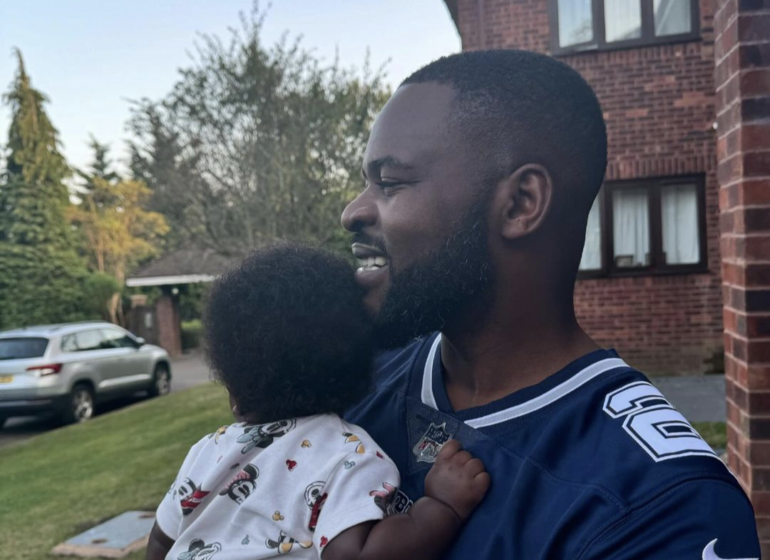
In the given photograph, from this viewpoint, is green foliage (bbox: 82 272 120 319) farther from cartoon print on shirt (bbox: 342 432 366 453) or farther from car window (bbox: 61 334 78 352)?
cartoon print on shirt (bbox: 342 432 366 453)

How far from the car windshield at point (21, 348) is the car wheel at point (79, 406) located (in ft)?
2.90

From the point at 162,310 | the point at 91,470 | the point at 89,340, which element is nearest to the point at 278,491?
the point at 91,470

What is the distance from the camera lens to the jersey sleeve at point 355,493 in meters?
1.40

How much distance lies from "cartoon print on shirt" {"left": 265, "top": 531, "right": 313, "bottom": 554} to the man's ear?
0.78m

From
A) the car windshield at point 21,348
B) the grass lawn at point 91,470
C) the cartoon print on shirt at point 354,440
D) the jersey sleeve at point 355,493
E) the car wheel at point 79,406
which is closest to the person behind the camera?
the jersey sleeve at point 355,493

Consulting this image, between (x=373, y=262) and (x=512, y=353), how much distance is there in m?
0.39

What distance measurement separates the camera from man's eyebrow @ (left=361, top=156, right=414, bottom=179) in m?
1.55

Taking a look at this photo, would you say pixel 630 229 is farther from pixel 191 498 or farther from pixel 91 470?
pixel 191 498

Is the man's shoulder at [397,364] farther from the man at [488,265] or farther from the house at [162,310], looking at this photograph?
the house at [162,310]

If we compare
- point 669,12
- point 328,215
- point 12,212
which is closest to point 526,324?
point 328,215

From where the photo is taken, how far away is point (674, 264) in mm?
10734

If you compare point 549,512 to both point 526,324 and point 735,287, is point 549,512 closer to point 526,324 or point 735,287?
point 526,324

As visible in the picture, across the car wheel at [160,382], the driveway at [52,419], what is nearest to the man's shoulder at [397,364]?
the driveway at [52,419]

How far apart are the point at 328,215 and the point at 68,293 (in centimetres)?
1640
